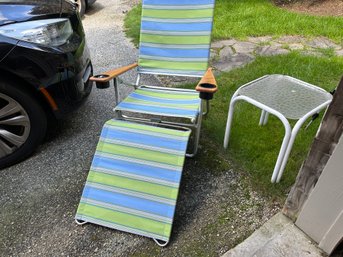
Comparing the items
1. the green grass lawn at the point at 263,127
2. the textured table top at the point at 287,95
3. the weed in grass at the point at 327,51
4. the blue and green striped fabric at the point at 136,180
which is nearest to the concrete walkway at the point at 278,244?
the green grass lawn at the point at 263,127

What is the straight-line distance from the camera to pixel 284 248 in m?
1.62

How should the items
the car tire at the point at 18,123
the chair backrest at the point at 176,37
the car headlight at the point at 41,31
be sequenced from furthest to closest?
the chair backrest at the point at 176,37
the car tire at the point at 18,123
the car headlight at the point at 41,31

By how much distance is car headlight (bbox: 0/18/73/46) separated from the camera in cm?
199

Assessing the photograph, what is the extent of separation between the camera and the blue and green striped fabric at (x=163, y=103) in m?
2.14

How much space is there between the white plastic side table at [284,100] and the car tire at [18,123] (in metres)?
1.47

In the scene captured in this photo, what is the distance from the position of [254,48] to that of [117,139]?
2.76 metres

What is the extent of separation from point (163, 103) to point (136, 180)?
702mm

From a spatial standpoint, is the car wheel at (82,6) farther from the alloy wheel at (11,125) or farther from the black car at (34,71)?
the alloy wheel at (11,125)

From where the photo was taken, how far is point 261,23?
15.0 ft

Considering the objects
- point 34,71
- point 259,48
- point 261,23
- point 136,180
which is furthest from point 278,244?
point 261,23

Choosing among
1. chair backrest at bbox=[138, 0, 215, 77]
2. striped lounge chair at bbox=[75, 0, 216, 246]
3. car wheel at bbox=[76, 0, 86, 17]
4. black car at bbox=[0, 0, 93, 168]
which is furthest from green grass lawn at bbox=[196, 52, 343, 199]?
car wheel at bbox=[76, 0, 86, 17]

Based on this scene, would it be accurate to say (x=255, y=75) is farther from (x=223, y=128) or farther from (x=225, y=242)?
(x=225, y=242)

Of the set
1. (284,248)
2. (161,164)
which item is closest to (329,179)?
(284,248)

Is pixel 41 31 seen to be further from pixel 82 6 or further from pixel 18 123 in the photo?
pixel 82 6
